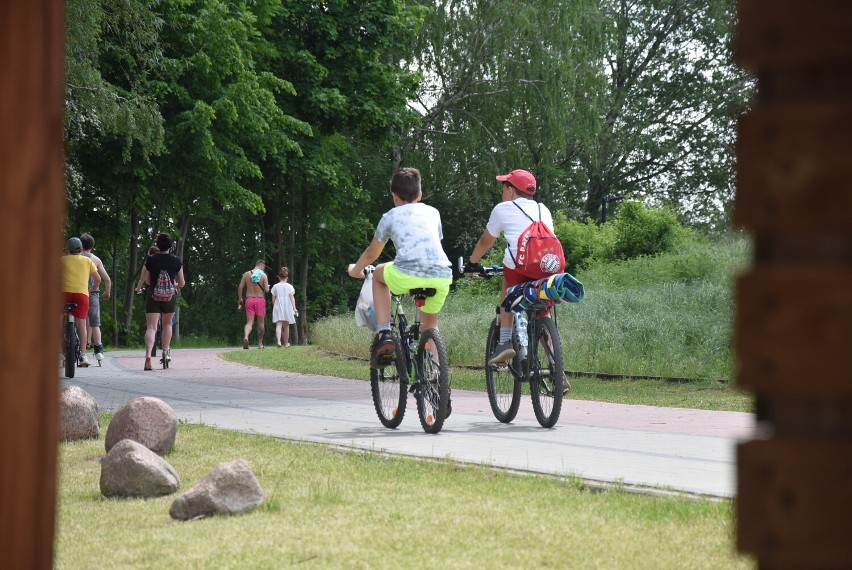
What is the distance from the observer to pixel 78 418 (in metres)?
8.70

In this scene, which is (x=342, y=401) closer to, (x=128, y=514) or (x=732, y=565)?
(x=128, y=514)

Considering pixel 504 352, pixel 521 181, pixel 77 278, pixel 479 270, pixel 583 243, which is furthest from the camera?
pixel 583 243

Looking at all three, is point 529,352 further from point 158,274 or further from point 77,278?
point 158,274

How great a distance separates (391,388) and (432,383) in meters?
0.67

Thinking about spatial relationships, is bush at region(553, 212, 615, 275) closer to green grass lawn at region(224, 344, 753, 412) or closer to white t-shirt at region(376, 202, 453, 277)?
green grass lawn at region(224, 344, 753, 412)

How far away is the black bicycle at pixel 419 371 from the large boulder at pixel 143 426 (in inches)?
76.2

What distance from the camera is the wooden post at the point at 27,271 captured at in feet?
6.31

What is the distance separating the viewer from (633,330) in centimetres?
1761

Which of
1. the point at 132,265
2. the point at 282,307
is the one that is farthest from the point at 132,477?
the point at 132,265

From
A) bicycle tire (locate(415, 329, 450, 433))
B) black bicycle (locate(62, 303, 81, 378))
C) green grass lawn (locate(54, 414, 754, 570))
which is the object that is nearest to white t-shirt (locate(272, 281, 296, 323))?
black bicycle (locate(62, 303, 81, 378))

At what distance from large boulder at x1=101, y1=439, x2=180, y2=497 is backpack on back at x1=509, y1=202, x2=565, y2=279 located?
12.6 feet

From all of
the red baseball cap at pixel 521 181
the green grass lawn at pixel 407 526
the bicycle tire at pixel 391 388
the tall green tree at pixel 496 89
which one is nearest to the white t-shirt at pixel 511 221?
the red baseball cap at pixel 521 181

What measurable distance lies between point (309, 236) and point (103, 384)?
25.6 meters

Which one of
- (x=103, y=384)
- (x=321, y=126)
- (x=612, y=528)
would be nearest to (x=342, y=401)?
(x=103, y=384)
